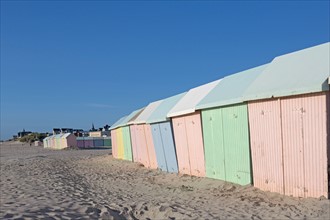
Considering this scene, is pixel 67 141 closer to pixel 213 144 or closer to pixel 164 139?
pixel 164 139

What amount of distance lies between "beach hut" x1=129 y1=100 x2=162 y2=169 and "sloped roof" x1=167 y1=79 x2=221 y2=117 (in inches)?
164

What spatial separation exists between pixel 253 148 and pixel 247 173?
0.82 meters

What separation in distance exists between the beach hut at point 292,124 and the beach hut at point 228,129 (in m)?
0.46

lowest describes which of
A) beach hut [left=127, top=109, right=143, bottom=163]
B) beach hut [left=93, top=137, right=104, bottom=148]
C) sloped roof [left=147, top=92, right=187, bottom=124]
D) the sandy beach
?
beach hut [left=93, top=137, right=104, bottom=148]

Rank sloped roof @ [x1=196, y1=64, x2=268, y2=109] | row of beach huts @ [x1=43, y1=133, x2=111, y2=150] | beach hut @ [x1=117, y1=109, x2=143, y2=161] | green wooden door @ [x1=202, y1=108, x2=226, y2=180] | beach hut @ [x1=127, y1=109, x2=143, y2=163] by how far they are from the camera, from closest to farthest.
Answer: sloped roof @ [x1=196, y1=64, x2=268, y2=109] → green wooden door @ [x1=202, y1=108, x2=226, y2=180] → beach hut @ [x1=127, y1=109, x2=143, y2=163] → beach hut @ [x1=117, y1=109, x2=143, y2=161] → row of beach huts @ [x1=43, y1=133, x2=111, y2=150]

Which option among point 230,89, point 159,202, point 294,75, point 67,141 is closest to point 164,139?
point 230,89

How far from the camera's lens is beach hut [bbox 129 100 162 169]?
1955 cm

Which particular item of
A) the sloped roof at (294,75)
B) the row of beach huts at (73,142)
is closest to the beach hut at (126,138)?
the sloped roof at (294,75)

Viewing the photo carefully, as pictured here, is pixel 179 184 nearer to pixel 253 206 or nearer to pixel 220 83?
pixel 220 83

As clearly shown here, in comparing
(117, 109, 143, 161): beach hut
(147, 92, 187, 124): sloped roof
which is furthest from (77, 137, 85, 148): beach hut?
(147, 92, 187, 124): sloped roof

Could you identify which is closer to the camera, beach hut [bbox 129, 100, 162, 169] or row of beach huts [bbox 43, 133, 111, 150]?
beach hut [bbox 129, 100, 162, 169]

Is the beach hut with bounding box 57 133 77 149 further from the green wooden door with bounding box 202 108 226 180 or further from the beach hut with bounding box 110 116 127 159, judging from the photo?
the green wooden door with bounding box 202 108 226 180

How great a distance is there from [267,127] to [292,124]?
0.92m

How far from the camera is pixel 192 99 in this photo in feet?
48.6
